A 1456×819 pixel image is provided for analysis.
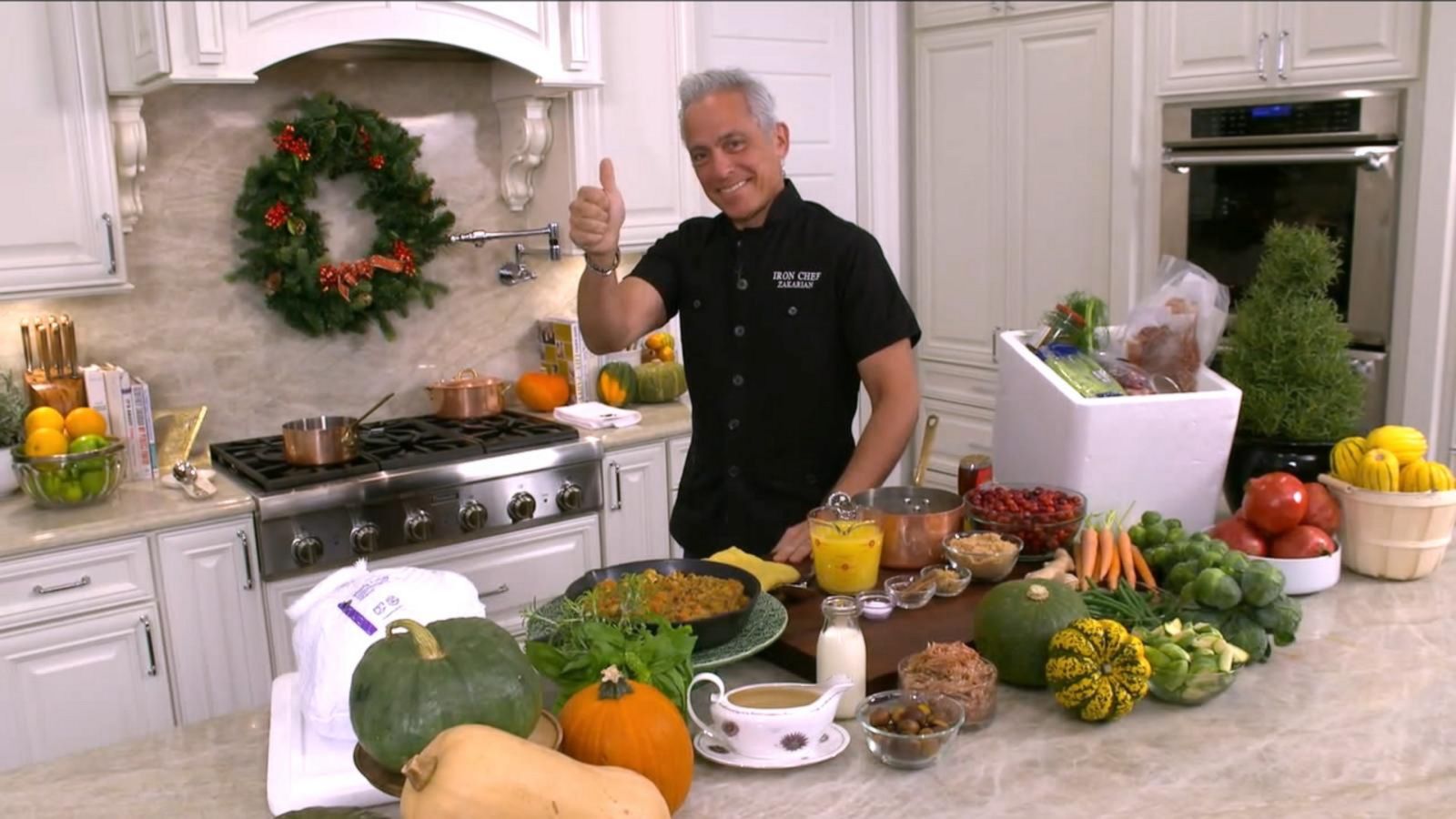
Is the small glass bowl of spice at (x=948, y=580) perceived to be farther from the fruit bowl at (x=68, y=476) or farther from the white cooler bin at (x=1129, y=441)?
the fruit bowl at (x=68, y=476)

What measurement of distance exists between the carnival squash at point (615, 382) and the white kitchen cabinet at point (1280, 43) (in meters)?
1.83

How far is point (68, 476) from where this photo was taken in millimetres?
2896

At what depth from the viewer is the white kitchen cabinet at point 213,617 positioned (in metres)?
3.00

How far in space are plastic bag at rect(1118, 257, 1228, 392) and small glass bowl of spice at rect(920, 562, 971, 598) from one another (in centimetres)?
59

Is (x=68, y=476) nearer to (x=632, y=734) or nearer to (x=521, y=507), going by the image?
(x=521, y=507)

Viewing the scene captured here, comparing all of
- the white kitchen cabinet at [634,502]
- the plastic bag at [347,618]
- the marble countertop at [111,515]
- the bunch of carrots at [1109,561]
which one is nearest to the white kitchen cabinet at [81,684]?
the marble countertop at [111,515]

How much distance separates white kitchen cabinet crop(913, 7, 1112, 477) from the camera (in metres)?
4.08

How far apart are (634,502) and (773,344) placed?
3.79ft

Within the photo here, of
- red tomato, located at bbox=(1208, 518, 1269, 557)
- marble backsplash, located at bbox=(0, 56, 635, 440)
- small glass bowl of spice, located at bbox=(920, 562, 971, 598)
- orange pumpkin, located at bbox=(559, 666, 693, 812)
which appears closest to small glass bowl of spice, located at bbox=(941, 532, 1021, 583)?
small glass bowl of spice, located at bbox=(920, 562, 971, 598)

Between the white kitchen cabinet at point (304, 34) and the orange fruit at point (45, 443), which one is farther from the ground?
the white kitchen cabinet at point (304, 34)

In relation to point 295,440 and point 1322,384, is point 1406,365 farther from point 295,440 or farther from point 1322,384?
point 295,440

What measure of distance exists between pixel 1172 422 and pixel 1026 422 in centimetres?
25

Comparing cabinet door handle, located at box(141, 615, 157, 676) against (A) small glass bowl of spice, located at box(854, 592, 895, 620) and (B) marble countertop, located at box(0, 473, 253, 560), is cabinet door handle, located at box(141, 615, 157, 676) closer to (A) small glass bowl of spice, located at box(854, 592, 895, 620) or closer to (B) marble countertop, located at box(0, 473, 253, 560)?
(B) marble countertop, located at box(0, 473, 253, 560)

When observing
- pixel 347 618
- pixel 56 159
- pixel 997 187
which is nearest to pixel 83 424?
pixel 56 159
